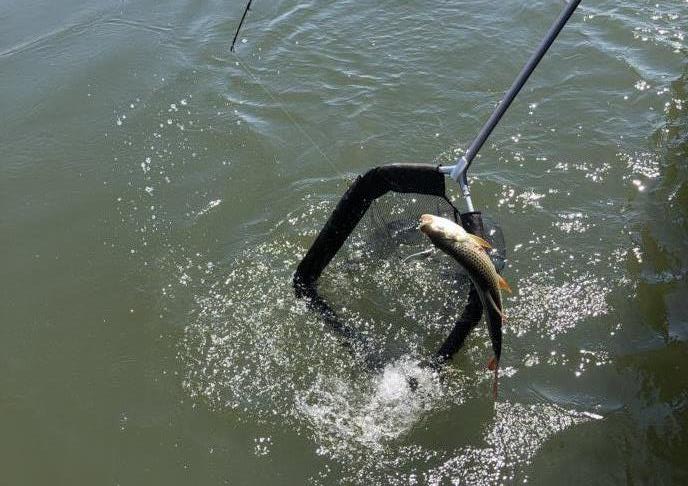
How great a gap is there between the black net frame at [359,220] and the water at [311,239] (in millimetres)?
152

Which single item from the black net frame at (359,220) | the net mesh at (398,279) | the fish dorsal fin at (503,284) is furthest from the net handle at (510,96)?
the fish dorsal fin at (503,284)

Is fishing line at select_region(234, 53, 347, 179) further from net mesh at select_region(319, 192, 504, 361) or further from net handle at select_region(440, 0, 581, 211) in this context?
net handle at select_region(440, 0, 581, 211)

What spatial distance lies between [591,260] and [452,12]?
4.39 meters

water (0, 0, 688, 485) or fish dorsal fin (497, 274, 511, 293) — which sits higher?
fish dorsal fin (497, 274, 511, 293)

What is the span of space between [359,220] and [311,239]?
1.08m

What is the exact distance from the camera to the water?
161 inches

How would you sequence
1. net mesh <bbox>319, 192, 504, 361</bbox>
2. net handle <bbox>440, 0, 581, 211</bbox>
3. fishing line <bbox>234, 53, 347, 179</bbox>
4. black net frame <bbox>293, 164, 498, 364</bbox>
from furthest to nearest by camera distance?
fishing line <bbox>234, 53, 347, 179</bbox>
net mesh <bbox>319, 192, 504, 361</bbox>
black net frame <bbox>293, 164, 498, 364</bbox>
net handle <bbox>440, 0, 581, 211</bbox>

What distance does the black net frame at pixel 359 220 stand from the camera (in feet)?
13.4

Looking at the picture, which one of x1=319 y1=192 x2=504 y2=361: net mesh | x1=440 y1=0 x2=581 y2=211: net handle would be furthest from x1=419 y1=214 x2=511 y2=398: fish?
x1=319 y1=192 x2=504 y2=361: net mesh

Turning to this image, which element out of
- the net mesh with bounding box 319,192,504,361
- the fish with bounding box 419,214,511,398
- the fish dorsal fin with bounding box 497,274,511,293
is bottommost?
the net mesh with bounding box 319,192,504,361

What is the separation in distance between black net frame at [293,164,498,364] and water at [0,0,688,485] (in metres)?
0.15

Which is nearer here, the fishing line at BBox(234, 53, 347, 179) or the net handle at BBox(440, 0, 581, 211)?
the net handle at BBox(440, 0, 581, 211)

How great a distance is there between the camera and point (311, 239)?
217 inches

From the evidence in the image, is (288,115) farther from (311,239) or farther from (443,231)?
(443,231)
